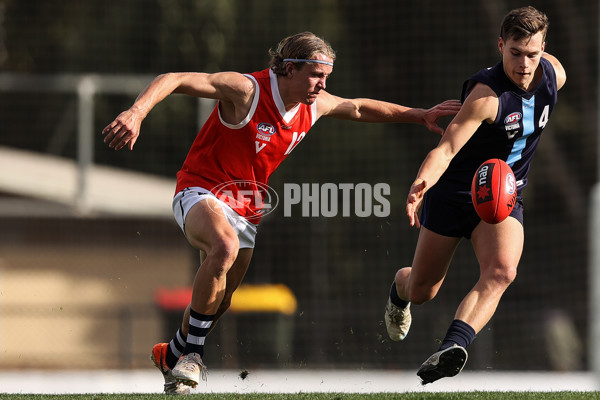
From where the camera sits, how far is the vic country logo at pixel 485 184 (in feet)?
18.7

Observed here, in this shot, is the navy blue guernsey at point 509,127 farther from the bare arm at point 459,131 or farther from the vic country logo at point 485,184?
the vic country logo at point 485,184

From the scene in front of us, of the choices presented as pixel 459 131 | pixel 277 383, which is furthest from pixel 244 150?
pixel 277 383

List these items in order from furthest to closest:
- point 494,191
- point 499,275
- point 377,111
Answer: point 377,111 < point 499,275 < point 494,191

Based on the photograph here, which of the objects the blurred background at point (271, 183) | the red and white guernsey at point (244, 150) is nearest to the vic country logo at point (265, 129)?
the red and white guernsey at point (244, 150)

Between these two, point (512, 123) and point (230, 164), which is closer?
point (512, 123)

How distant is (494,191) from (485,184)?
75mm

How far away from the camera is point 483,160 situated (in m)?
6.16

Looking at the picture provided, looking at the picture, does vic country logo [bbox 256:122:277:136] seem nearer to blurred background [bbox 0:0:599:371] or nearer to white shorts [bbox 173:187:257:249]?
white shorts [bbox 173:187:257:249]

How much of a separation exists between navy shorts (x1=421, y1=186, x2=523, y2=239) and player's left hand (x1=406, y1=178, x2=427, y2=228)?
91 cm

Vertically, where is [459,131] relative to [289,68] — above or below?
below

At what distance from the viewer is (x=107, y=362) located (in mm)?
17562

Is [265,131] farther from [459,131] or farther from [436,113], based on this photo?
[459,131]

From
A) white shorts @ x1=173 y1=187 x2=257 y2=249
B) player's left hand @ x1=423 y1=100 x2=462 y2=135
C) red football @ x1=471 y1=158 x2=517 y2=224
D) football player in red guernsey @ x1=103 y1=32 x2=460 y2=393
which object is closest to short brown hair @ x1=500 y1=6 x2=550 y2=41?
red football @ x1=471 y1=158 x2=517 y2=224

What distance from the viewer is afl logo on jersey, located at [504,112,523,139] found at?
588 cm
